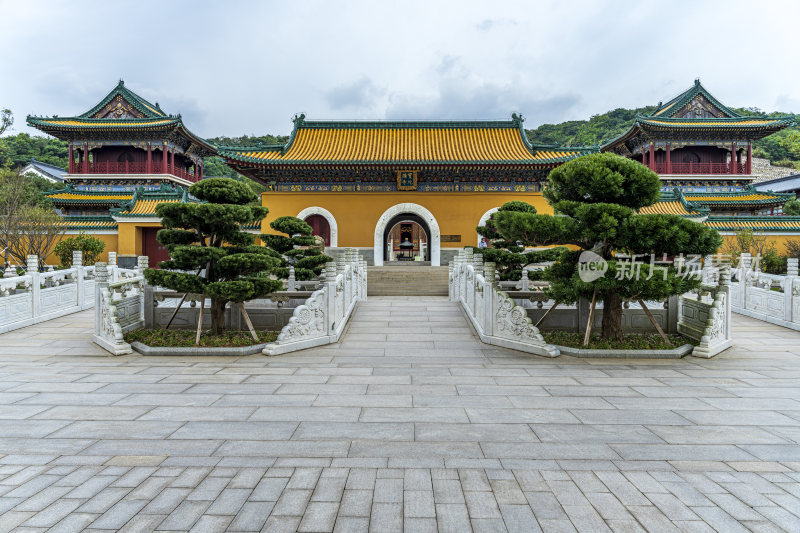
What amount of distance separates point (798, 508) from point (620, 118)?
65335mm

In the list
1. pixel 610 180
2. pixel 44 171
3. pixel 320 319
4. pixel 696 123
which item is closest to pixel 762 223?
pixel 696 123

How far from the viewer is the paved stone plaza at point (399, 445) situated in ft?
9.14

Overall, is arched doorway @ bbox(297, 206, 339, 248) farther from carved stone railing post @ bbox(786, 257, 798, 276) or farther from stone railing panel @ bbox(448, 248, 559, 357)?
carved stone railing post @ bbox(786, 257, 798, 276)

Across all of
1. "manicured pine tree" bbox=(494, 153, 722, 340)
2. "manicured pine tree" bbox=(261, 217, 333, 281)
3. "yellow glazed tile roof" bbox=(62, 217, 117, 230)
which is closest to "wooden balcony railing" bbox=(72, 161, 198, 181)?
"yellow glazed tile roof" bbox=(62, 217, 117, 230)

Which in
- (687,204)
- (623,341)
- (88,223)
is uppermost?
(687,204)

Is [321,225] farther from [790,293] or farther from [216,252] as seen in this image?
[790,293]

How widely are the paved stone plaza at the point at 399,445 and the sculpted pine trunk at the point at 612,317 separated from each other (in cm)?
95

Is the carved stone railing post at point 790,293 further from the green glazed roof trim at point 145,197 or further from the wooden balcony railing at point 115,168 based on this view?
the wooden balcony railing at point 115,168

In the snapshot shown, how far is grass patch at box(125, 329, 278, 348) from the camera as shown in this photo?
23.6 feet

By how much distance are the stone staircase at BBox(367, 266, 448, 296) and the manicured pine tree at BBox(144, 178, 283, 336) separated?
18.7ft

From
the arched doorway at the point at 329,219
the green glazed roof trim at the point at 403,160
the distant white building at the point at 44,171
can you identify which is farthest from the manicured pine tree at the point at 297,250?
the distant white building at the point at 44,171

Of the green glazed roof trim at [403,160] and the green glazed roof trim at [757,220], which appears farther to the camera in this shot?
the green glazed roof trim at [757,220]

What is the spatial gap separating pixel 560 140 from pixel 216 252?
56.8 metres

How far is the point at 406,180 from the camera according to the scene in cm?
1773
